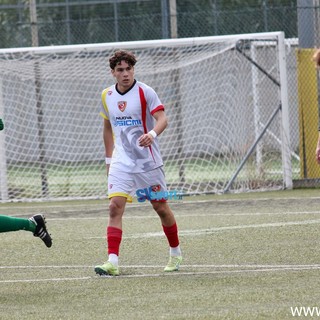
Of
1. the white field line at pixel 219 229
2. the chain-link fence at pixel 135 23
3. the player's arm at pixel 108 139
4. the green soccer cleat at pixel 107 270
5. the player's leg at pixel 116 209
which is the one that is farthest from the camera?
the chain-link fence at pixel 135 23

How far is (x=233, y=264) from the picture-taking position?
32.1 feet

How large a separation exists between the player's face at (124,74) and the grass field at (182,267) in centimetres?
151

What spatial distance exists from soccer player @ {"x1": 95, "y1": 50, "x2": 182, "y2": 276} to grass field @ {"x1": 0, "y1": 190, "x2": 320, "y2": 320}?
17.3 inches

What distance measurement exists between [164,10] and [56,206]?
20.7 feet

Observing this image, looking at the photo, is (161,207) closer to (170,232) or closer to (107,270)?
(170,232)

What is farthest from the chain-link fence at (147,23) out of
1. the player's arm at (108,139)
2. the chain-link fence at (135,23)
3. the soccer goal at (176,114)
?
the player's arm at (108,139)

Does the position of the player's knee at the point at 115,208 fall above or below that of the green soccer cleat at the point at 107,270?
above

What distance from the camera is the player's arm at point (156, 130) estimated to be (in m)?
9.47

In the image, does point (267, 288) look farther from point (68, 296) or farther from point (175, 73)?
point (175, 73)

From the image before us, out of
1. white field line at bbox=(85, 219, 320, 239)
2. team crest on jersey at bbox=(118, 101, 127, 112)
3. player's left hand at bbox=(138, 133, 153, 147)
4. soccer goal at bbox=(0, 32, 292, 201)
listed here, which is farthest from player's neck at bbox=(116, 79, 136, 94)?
soccer goal at bbox=(0, 32, 292, 201)

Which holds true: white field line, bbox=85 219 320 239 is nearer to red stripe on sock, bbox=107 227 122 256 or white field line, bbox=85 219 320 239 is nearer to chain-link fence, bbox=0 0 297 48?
red stripe on sock, bbox=107 227 122 256

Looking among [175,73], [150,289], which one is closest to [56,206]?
[175,73]

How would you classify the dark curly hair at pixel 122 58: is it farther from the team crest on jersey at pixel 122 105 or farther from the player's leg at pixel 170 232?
the player's leg at pixel 170 232

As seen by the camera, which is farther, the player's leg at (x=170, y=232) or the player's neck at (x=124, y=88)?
the player's neck at (x=124, y=88)
